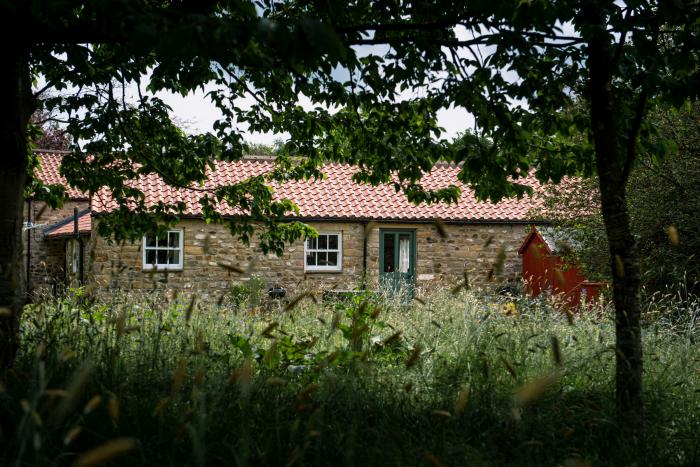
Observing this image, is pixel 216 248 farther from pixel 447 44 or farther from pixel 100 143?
pixel 447 44

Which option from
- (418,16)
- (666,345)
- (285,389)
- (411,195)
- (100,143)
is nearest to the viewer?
(285,389)

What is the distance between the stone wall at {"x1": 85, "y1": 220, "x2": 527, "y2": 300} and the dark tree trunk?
1340cm

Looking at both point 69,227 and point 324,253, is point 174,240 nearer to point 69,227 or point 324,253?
point 324,253

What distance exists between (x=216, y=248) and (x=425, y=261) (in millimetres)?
6176

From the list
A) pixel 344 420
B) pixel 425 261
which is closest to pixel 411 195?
pixel 344 420

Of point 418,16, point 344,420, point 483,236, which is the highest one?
point 418,16

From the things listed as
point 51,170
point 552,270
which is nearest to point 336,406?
point 552,270

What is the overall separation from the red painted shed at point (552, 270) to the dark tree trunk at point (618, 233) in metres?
6.72

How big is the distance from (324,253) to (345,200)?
5.77 feet

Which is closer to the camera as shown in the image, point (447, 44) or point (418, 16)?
point (447, 44)

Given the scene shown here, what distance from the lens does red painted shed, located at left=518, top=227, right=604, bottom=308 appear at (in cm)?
1283

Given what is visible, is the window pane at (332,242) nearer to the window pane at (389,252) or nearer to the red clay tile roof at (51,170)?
the window pane at (389,252)

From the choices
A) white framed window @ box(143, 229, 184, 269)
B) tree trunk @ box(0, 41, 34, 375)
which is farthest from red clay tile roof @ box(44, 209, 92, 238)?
tree trunk @ box(0, 41, 34, 375)

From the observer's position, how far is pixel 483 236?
66.9 feet
